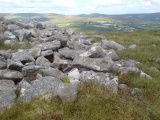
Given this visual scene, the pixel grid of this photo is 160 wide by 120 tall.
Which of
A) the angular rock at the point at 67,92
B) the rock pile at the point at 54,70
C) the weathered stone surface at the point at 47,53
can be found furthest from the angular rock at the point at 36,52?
the angular rock at the point at 67,92

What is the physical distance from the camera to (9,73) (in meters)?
12.4

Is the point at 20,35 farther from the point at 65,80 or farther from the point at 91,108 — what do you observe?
the point at 91,108

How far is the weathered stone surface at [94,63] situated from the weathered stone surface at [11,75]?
3609mm

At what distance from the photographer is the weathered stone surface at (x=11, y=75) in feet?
40.3

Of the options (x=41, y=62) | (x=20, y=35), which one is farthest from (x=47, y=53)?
(x=20, y=35)

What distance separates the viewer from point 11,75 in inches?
485

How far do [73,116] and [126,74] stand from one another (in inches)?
226

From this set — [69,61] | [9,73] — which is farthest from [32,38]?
[9,73]

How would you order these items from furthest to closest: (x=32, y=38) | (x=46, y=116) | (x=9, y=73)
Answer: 1. (x=32, y=38)
2. (x=9, y=73)
3. (x=46, y=116)

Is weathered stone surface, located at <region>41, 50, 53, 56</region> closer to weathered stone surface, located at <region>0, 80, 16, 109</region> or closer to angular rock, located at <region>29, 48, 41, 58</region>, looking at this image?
angular rock, located at <region>29, 48, 41, 58</region>

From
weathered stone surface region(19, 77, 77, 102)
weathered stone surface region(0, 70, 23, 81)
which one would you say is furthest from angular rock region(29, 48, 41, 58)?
weathered stone surface region(19, 77, 77, 102)

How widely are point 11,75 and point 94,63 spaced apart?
16.1ft

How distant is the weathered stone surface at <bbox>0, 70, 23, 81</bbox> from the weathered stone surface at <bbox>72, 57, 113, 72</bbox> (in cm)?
361

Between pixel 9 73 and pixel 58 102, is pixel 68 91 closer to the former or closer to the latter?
pixel 58 102
